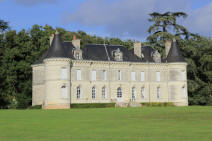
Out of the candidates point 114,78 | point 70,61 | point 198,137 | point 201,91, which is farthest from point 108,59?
point 198,137

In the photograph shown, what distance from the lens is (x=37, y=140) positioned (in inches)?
578

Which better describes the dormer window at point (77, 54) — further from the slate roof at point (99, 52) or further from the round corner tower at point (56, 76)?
the round corner tower at point (56, 76)

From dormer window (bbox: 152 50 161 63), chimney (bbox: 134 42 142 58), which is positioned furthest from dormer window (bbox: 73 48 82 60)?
dormer window (bbox: 152 50 161 63)

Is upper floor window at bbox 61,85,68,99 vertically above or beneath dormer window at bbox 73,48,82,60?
beneath

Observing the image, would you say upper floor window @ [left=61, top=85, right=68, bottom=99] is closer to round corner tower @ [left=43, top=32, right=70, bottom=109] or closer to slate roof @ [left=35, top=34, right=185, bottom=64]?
round corner tower @ [left=43, top=32, right=70, bottom=109]

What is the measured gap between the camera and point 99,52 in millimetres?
59844

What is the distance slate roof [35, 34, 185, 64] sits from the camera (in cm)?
5416

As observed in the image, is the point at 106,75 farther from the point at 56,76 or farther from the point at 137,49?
A: the point at 56,76

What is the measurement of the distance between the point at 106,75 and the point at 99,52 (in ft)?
11.3

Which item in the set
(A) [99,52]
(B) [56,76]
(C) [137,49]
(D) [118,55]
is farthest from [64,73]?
(C) [137,49]

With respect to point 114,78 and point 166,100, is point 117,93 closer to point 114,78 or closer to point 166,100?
point 114,78

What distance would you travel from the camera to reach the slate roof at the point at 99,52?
54.2 meters

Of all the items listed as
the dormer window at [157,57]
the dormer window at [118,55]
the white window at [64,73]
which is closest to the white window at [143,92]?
the dormer window at [157,57]

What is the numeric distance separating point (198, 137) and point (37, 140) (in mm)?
5702
